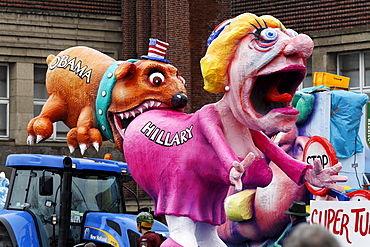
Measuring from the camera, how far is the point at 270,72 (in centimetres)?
570

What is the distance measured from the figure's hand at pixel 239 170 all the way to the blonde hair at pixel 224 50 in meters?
0.79

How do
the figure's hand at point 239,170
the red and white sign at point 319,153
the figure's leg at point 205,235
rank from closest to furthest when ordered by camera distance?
the figure's hand at point 239,170 → the figure's leg at point 205,235 → the red and white sign at point 319,153

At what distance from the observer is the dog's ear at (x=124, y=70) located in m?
6.89

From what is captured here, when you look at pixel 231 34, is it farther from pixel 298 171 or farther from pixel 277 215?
pixel 277 215

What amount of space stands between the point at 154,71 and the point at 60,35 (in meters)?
12.5

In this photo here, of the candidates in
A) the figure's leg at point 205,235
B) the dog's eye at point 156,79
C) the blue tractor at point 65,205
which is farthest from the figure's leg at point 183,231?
the blue tractor at point 65,205

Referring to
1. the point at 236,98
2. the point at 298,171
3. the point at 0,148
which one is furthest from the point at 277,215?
the point at 0,148

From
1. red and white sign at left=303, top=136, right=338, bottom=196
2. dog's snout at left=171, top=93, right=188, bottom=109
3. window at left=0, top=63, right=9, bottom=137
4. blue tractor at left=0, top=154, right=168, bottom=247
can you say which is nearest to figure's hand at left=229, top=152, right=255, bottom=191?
dog's snout at left=171, top=93, right=188, bottom=109

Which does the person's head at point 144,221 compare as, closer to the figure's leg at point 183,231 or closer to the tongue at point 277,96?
the figure's leg at point 183,231

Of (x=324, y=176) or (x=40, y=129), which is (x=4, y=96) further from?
(x=324, y=176)

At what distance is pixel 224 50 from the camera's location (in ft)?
19.4

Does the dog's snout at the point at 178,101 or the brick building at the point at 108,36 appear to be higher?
the brick building at the point at 108,36

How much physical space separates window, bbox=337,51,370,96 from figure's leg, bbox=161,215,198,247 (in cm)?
1189

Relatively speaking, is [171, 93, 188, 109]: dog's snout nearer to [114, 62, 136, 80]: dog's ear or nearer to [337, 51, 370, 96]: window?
[114, 62, 136, 80]: dog's ear
